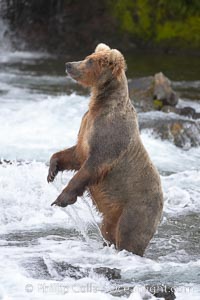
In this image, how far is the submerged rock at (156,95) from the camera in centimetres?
1438

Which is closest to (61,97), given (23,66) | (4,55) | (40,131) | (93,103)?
(40,131)

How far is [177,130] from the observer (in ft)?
41.8

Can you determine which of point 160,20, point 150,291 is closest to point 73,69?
point 150,291

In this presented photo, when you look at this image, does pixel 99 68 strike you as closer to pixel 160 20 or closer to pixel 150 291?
pixel 150 291

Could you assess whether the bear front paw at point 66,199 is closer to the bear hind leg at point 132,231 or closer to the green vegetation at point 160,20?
the bear hind leg at point 132,231

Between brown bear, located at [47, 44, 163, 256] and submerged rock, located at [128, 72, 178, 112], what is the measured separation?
25.3ft

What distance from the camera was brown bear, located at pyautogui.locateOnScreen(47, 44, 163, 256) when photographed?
253 inches

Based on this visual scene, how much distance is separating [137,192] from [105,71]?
1.03m

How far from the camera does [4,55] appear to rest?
20953 millimetres

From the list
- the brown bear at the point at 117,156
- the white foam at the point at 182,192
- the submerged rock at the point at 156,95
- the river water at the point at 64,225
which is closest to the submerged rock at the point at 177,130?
the river water at the point at 64,225

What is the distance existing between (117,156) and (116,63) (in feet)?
2.49

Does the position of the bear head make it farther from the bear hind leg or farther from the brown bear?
the bear hind leg

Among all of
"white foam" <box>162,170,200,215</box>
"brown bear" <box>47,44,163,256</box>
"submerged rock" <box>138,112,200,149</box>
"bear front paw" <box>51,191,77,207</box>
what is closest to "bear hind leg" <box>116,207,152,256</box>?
"brown bear" <box>47,44,163,256</box>

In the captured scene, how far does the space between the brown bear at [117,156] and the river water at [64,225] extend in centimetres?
30
